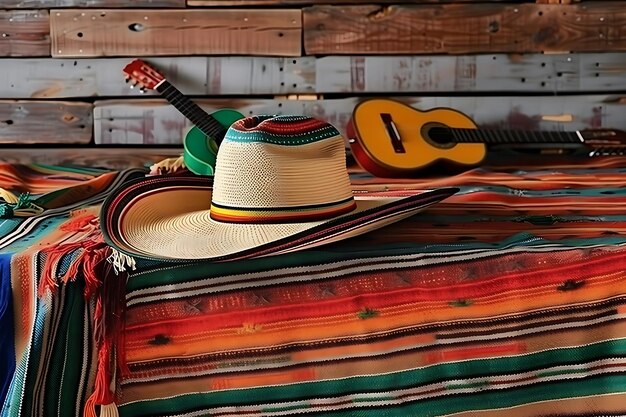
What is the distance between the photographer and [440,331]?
Result: 108 cm

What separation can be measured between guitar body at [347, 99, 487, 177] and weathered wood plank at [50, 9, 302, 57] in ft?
1.28

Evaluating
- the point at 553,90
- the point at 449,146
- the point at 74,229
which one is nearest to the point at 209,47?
the point at 449,146

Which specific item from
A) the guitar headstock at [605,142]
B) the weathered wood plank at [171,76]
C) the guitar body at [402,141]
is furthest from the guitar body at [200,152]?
the guitar headstock at [605,142]

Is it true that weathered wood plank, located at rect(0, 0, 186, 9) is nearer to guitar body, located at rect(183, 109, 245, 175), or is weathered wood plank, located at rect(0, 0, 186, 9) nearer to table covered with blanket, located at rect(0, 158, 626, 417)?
guitar body, located at rect(183, 109, 245, 175)

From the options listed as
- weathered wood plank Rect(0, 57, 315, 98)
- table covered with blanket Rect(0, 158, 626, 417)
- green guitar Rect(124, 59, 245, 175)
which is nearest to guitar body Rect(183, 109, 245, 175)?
green guitar Rect(124, 59, 245, 175)

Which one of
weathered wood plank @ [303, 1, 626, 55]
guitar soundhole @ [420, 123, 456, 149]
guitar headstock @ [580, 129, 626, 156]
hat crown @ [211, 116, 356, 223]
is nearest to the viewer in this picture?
hat crown @ [211, 116, 356, 223]

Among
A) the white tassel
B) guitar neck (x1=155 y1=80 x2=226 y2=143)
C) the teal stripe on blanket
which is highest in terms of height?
guitar neck (x1=155 y1=80 x2=226 y2=143)

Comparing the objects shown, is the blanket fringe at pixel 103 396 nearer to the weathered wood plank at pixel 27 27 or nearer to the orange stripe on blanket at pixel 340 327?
the orange stripe on blanket at pixel 340 327

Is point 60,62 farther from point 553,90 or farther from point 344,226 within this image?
point 344,226

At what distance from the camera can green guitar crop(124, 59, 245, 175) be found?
1.85 meters

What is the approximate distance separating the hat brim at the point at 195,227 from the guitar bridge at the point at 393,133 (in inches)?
29.0

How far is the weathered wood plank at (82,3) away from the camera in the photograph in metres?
2.39

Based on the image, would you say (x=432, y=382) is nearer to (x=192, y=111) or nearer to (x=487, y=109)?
(x=192, y=111)

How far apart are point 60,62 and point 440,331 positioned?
5.71 ft
